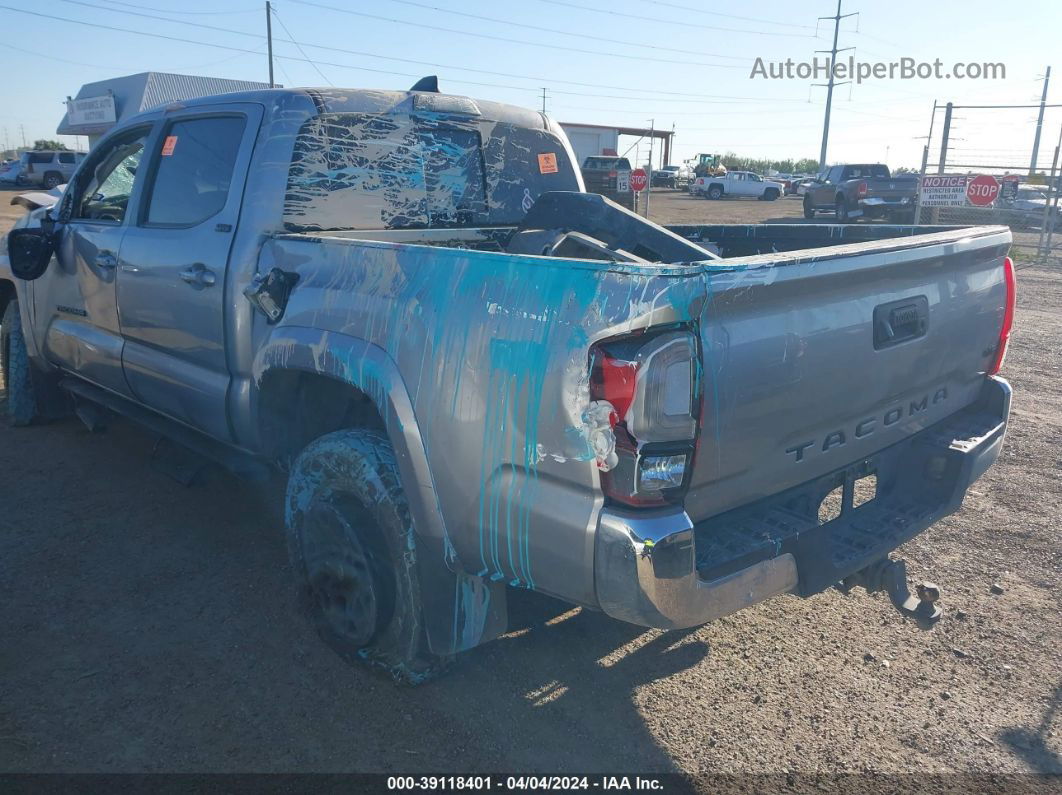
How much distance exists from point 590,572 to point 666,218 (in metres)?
27.3

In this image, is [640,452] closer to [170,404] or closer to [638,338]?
[638,338]

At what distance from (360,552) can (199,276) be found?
1453 millimetres

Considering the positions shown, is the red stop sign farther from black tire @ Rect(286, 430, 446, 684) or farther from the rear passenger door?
black tire @ Rect(286, 430, 446, 684)

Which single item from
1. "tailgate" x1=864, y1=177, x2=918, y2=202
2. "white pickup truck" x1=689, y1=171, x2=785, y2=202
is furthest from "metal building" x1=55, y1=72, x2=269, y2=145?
"tailgate" x1=864, y1=177, x2=918, y2=202

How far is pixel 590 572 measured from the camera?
6.88ft

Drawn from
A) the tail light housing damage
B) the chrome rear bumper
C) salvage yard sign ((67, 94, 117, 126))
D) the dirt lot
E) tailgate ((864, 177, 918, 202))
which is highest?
salvage yard sign ((67, 94, 117, 126))

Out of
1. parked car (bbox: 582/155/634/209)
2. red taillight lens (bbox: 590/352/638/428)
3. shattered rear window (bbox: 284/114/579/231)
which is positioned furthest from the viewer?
parked car (bbox: 582/155/634/209)

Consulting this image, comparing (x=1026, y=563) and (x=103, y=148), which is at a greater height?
(x=103, y=148)

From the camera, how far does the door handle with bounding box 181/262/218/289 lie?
3.42 metres

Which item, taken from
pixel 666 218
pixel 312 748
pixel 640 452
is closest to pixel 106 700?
pixel 312 748

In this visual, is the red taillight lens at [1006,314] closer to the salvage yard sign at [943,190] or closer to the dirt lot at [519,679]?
the dirt lot at [519,679]

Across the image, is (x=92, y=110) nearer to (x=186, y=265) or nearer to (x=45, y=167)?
(x=45, y=167)

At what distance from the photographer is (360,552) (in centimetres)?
283

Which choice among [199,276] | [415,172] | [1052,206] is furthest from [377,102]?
[1052,206]
